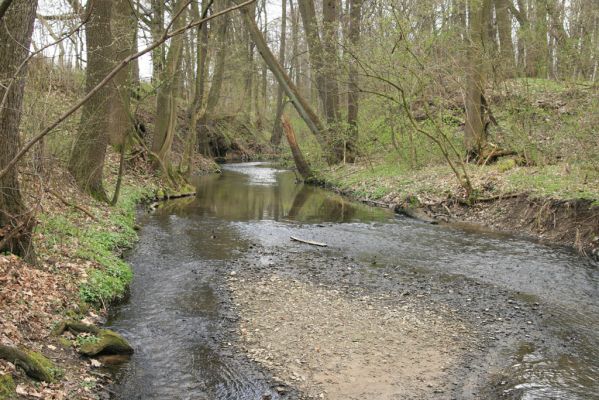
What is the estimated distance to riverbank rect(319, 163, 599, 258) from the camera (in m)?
11.5

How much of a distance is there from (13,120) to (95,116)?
6617mm

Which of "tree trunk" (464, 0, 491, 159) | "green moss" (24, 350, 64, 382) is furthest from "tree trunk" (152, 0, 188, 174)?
"green moss" (24, 350, 64, 382)

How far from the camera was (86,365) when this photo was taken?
18.2 ft

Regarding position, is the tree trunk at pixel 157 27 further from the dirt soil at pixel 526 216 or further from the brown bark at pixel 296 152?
the dirt soil at pixel 526 216

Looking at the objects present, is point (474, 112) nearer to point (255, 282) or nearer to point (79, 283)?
point (255, 282)

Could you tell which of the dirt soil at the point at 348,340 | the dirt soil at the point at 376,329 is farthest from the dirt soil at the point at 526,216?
the dirt soil at the point at 348,340

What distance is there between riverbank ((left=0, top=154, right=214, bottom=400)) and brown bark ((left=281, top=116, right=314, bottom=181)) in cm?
1279

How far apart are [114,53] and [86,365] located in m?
10.6

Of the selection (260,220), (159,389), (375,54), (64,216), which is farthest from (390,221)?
(159,389)

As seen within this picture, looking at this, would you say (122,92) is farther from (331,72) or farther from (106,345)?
(106,345)

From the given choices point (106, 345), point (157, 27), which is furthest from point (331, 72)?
point (106, 345)

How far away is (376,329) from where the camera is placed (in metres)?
6.97

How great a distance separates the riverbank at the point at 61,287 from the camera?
4.98 m

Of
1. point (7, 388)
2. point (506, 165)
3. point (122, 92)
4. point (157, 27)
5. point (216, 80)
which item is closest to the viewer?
point (7, 388)
